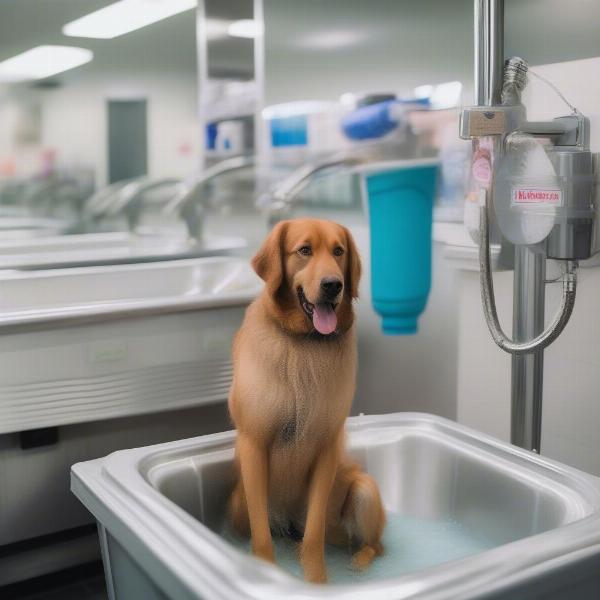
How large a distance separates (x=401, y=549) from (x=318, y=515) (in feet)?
0.91

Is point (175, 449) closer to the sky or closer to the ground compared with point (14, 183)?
closer to the ground

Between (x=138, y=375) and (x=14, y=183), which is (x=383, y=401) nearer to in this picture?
(x=138, y=375)

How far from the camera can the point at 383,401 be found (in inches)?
108

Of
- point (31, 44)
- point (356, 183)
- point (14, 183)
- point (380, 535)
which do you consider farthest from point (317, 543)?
point (31, 44)

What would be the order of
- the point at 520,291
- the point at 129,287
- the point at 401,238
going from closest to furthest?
1. the point at 520,291
2. the point at 401,238
3. the point at 129,287

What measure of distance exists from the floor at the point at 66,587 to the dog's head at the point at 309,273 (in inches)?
45.8

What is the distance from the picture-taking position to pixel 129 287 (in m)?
2.80

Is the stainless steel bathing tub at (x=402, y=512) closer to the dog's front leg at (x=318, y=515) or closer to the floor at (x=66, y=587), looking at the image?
the dog's front leg at (x=318, y=515)

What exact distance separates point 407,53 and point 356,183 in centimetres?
46

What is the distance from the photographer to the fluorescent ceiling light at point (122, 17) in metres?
2.92

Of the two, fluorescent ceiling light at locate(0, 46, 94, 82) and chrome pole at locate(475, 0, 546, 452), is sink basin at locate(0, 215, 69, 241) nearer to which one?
fluorescent ceiling light at locate(0, 46, 94, 82)

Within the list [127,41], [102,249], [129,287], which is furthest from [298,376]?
[127,41]

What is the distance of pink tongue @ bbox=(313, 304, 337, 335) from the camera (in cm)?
133

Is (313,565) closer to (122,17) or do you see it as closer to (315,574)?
(315,574)
